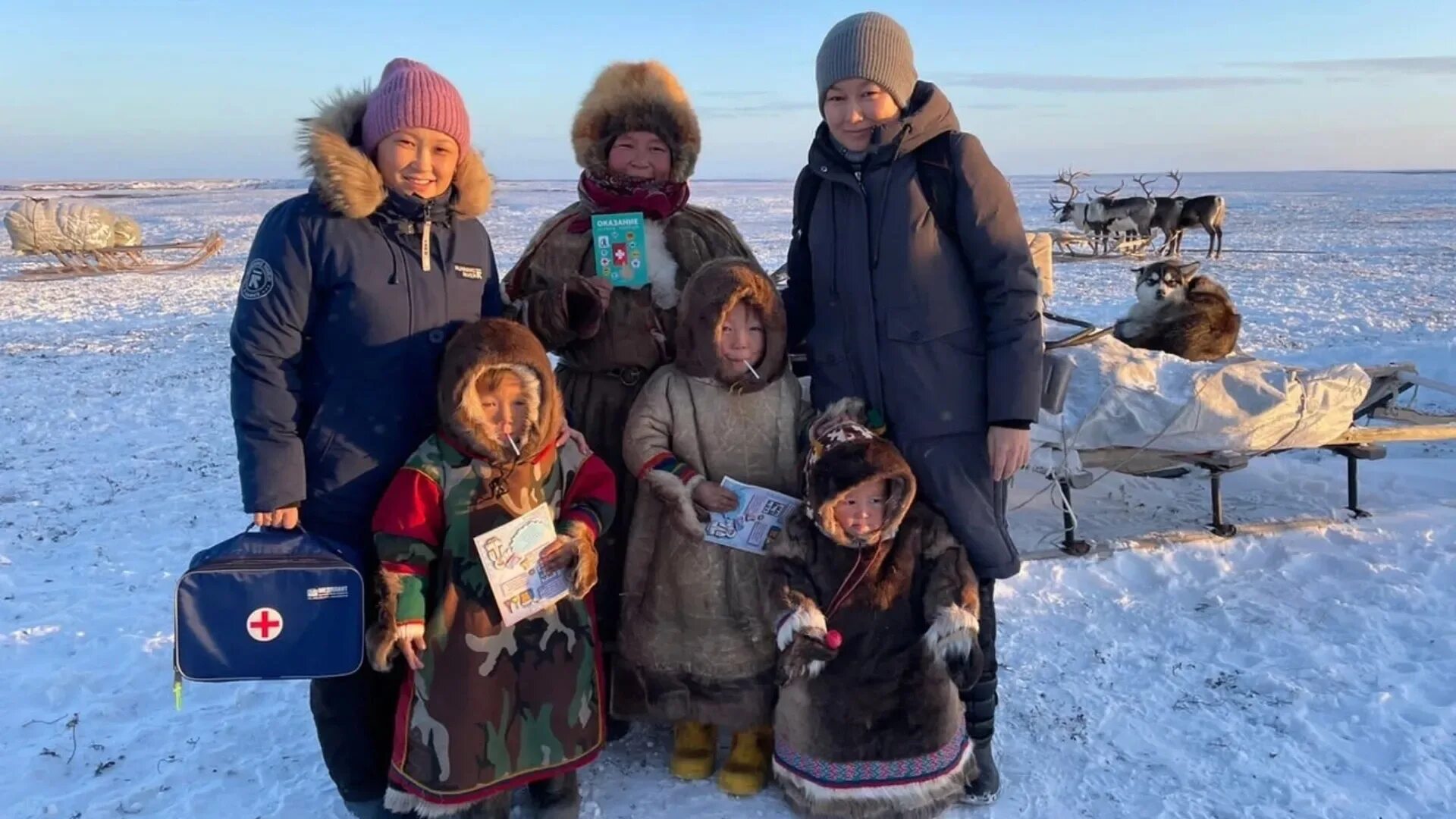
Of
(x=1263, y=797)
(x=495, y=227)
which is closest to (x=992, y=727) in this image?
(x=1263, y=797)

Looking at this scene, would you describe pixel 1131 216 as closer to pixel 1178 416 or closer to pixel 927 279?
pixel 1178 416

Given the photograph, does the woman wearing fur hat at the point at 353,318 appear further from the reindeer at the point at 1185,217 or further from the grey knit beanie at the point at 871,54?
the reindeer at the point at 1185,217

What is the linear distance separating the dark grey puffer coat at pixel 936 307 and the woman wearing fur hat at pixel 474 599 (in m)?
0.88

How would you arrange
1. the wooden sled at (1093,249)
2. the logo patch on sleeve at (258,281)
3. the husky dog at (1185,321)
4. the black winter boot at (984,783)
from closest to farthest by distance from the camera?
the logo patch on sleeve at (258,281) < the black winter boot at (984,783) < the husky dog at (1185,321) < the wooden sled at (1093,249)

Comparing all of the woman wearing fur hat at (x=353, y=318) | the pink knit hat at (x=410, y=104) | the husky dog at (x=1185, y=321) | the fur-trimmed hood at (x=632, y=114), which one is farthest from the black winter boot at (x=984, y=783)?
the husky dog at (x=1185, y=321)

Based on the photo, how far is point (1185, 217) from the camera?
22094mm

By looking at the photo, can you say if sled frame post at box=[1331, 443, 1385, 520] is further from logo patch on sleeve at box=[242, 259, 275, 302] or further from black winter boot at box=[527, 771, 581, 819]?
logo patch on sleeve at box=[242, 259, 275, 302]

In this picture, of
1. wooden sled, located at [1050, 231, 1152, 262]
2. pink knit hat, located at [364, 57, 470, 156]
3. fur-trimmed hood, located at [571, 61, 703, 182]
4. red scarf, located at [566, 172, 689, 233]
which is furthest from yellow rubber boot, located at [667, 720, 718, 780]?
wooden sled, located at [1050, 231, 1152, 262]

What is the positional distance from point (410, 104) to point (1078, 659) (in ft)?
9.86

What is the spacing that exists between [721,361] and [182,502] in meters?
4.47

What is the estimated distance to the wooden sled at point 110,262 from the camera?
64.0ft

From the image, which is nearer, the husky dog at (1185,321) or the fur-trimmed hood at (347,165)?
the fur-trimmed hood at (347,165)

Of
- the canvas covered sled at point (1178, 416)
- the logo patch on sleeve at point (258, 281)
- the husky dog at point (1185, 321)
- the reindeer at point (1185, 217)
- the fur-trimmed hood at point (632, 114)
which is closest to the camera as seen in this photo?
the logo patch on sleeve at point (258, 281)

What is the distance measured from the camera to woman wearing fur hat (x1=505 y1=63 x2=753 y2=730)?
10.0 ft
